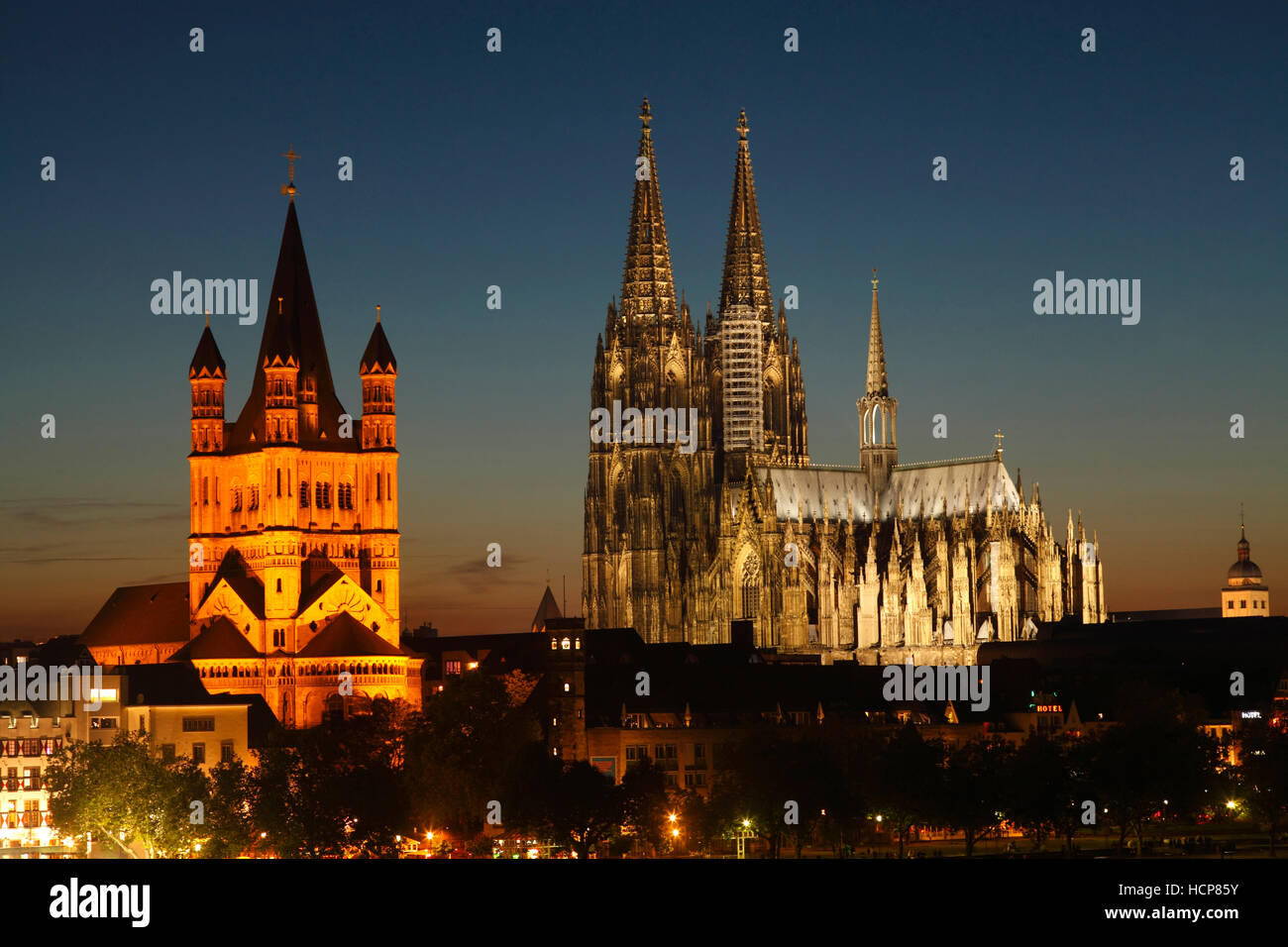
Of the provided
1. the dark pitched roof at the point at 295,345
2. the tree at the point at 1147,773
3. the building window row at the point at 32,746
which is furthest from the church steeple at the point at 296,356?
the tree at the point at 1147,773

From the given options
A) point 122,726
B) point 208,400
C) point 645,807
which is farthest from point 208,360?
Answer: point 645,807

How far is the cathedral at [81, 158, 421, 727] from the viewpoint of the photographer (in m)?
149

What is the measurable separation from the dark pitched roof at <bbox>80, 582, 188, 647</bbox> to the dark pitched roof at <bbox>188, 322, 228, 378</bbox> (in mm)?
13444

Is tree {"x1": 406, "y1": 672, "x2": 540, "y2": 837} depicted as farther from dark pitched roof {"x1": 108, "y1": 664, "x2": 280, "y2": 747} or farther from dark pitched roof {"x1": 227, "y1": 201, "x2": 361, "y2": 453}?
dark pitched roof {"x1": 227, "y1": 201, "x2": 361, "y2": 453}

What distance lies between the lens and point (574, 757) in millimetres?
146000

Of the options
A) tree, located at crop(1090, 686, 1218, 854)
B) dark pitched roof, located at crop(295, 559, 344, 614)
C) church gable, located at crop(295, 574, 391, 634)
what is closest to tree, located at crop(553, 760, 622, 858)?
tree, located at crop(1090, 686, 1218, 854)

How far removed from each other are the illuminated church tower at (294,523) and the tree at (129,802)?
71.5 ft

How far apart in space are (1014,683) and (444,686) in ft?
149

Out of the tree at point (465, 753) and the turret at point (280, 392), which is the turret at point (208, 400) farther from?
the tree at point (465, 753)
